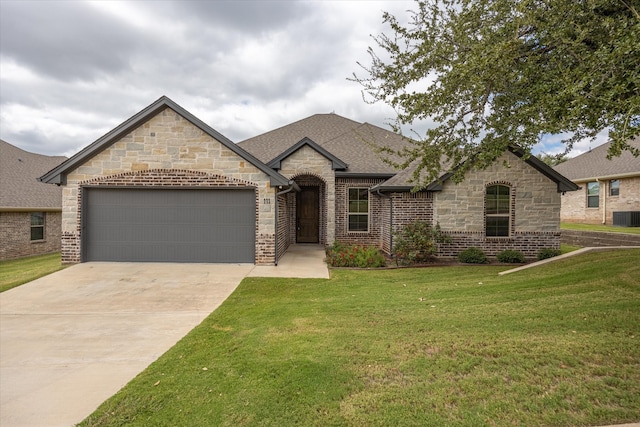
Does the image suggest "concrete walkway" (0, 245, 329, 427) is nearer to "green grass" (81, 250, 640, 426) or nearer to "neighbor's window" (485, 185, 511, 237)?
"green grass" (81, 250, 640, 426)

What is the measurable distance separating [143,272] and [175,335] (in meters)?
5.26

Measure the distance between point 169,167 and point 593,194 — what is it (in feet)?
82.6

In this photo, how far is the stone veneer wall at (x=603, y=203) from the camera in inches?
717

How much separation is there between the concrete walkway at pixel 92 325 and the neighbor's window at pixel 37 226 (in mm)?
10298

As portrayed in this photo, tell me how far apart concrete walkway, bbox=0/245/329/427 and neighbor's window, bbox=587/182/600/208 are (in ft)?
68.4

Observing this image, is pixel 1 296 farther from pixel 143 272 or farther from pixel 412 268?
pixel 412 268

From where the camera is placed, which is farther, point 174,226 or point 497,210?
point 497,210

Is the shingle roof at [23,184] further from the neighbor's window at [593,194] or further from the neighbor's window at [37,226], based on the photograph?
the neighbor's window at [593,194]

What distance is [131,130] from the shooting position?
35.4 feet

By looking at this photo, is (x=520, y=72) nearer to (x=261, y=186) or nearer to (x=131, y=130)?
(x=261, y=186)

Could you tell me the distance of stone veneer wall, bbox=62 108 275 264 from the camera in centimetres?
1074

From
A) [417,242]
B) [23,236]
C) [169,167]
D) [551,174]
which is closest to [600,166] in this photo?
[551,174]

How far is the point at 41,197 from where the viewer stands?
17609mm

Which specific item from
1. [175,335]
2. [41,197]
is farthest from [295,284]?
[41,197]
